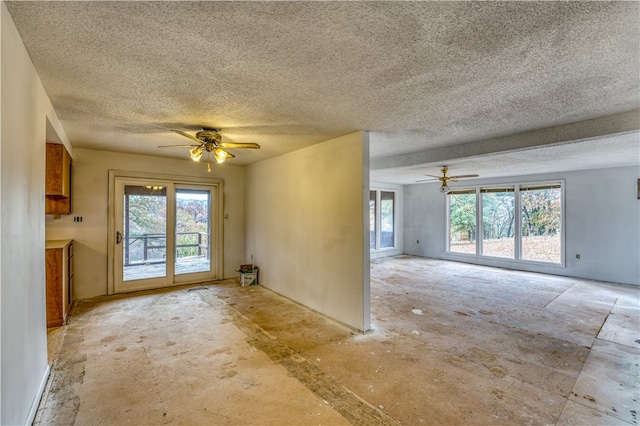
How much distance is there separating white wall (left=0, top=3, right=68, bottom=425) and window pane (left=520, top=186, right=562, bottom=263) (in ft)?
29.2

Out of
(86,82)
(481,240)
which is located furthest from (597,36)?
(481,240)

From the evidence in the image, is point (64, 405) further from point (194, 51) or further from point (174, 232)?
point (174, 232)

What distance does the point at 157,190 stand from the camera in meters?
5.36

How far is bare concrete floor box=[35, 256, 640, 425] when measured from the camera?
2.11 meters

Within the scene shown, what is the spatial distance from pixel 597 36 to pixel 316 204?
317cm

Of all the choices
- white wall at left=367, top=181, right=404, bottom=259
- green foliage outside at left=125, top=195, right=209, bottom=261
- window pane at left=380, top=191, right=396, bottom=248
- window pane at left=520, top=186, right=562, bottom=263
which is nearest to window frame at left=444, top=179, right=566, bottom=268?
window pane at left=520, top=186, right=562, bottom=263

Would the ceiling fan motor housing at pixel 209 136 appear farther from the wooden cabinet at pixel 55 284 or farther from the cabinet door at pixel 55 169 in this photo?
the wooden cabinet at pixel 55 284

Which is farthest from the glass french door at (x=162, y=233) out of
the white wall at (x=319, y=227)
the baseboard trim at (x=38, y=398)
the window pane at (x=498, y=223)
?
the window pane at (x=498, y=223)

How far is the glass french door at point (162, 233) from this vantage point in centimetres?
506

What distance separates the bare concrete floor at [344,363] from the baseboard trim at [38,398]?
54mm

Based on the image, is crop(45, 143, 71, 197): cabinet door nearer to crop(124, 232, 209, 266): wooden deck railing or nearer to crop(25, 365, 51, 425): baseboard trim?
crop(124, 232, 209, 266): wooden deck railing

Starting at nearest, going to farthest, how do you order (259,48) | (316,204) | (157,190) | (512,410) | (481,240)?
1. (259,48)
2. (512,410)
3. (316,204)
4. (157,190)
5. (481,240)

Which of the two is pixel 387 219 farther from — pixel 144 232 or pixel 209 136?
pixel 209 136

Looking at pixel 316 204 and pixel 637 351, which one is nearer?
pixel 637 351
